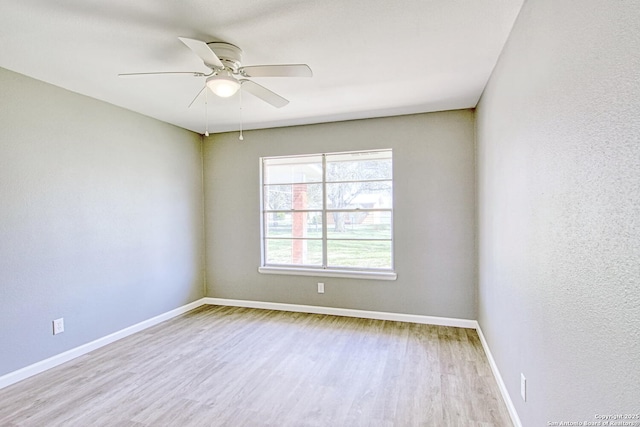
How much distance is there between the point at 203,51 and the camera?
195 cm

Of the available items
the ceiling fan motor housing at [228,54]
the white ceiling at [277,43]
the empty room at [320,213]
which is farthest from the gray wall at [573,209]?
the ceiling fan motor housing at [228,54]

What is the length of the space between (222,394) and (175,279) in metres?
2.34


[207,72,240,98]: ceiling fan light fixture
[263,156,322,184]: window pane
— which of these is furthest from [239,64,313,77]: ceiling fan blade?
[263,156,322,184]: window pane

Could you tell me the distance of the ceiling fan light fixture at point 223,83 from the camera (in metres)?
2.22

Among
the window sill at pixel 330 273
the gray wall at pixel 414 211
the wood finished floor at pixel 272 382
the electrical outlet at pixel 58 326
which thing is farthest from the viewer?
the window sill at pixel 330 273

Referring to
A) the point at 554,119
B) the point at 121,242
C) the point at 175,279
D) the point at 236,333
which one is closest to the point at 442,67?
the point at 554,119

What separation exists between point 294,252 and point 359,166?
1.55 metres

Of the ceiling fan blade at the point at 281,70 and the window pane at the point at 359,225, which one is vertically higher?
the ceiling fan blade at the point at 281,70

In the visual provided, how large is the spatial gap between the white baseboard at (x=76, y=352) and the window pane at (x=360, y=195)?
2651 millimetres

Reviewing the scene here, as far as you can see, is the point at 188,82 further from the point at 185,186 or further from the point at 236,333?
the point at 236,333

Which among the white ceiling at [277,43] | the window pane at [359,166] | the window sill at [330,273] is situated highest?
the white ceiling at [277,43]

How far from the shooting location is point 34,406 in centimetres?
233

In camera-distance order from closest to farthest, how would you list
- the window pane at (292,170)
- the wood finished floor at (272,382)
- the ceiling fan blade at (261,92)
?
the wood finished floor at (272,382)
the ceiling fan blade at (261,92)
the window pane at (292,170)

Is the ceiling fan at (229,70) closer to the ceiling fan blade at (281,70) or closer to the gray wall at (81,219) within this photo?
the ceiling fan blade at (281,70)
